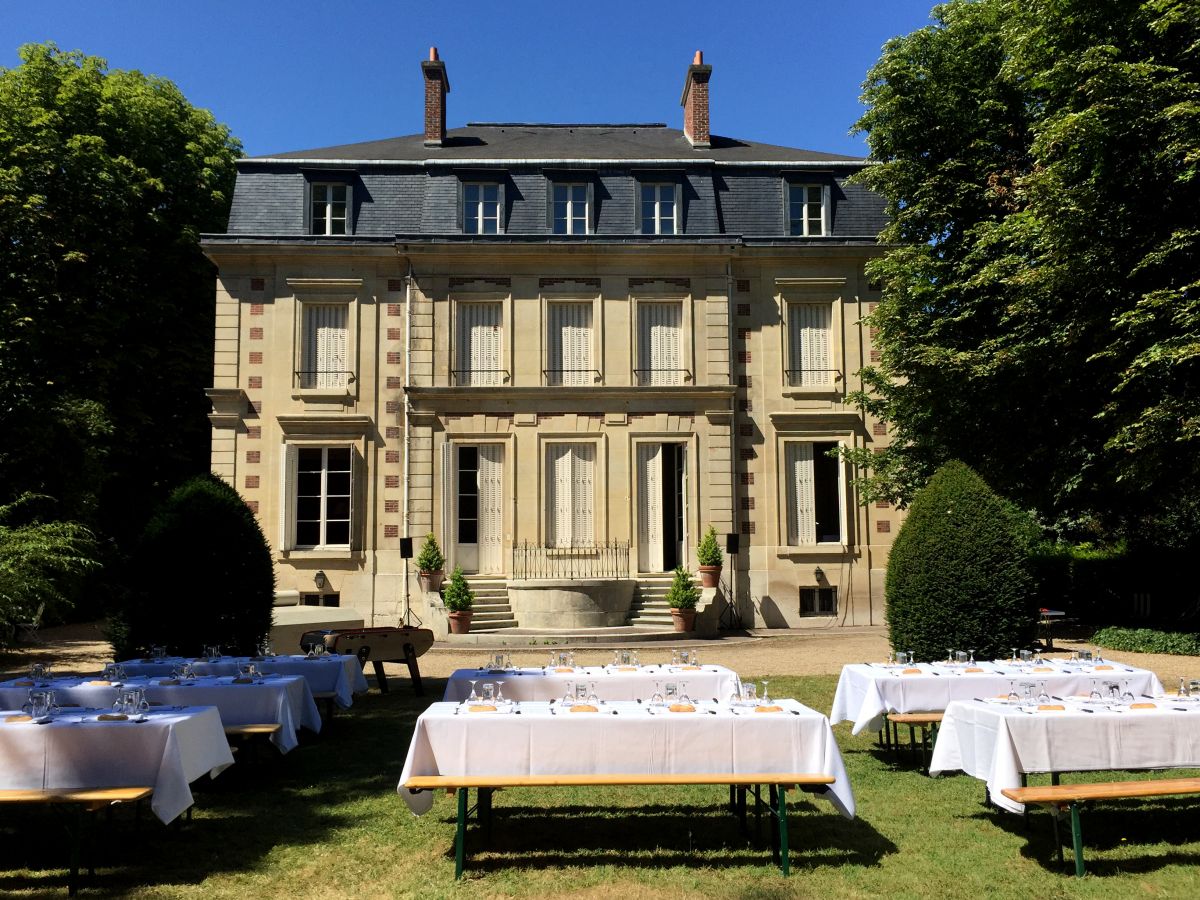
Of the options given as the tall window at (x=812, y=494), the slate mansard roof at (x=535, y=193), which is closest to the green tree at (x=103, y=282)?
the slate mansard roof at (x=535, y=193)

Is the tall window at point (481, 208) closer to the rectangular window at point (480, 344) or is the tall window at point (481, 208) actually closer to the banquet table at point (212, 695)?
the rectangular window at point (480, 344)

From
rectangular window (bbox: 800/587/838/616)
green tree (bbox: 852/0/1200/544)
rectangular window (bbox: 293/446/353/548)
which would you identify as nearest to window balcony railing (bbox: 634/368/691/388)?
green tree (bbox: 852/0/1200/544)

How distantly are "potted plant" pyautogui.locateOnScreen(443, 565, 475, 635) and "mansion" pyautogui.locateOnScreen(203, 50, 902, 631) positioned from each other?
4.12 ft

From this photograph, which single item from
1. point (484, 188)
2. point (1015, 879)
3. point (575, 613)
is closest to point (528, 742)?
point (1015, 879)

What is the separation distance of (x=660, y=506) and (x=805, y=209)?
697cm

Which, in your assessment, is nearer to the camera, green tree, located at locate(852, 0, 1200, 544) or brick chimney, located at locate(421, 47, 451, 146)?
green tree, located at locate(852, 0, 1200, 544)

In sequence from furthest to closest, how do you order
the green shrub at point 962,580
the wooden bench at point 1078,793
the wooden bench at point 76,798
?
the green shrub at point 962,580, the wooden bench at point 1078,793, the wooden bench at point 76,798

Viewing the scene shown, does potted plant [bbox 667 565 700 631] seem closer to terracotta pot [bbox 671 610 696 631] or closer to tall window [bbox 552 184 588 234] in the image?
terracotta pot [bbox 671 610 696 631]

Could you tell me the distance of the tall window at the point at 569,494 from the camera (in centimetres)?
1866

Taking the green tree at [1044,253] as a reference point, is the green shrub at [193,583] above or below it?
below

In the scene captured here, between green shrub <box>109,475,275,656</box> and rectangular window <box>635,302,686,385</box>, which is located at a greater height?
rectangular window <box>635,302,686,385</box>

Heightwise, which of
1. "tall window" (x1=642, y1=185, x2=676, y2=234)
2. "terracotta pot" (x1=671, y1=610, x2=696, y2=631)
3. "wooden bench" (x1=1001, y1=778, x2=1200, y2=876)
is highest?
"tall window" (x1=642, y1=185, x2=676, y2=234)

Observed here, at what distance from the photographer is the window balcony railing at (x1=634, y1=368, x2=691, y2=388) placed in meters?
19.0

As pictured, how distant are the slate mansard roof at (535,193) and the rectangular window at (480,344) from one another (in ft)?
4.74
